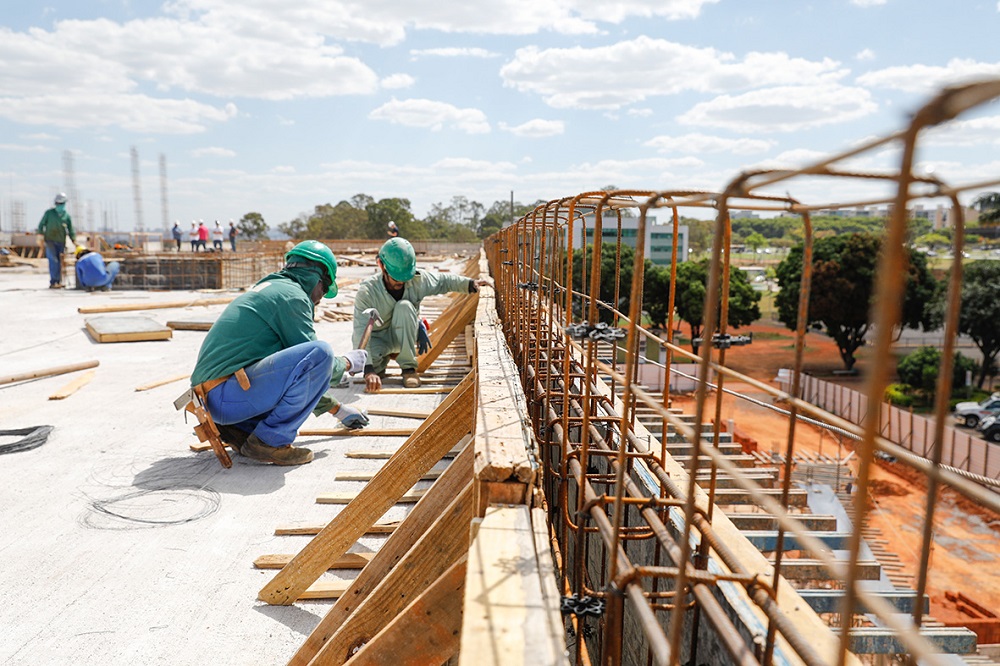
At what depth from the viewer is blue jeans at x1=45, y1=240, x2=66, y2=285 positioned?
1848 centimetres

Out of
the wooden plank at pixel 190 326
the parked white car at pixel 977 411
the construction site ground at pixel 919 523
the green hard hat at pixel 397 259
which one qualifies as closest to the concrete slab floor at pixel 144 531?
the green hard hat at pixel 397 259

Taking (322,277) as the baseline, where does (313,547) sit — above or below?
below

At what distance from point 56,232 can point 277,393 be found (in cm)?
1662

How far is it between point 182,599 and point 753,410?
31.7m

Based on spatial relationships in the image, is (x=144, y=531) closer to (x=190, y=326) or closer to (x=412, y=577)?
(x=412, y=577)

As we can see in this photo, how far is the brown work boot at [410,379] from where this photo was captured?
25.5ft

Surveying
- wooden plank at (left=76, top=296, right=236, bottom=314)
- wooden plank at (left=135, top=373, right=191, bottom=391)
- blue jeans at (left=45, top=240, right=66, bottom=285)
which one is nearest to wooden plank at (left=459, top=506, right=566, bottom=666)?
wooden plank at (left=135, top=373, right=191, bottom=391)

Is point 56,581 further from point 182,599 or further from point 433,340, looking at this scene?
point 433,340

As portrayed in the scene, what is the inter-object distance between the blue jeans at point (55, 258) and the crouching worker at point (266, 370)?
16.4 metres

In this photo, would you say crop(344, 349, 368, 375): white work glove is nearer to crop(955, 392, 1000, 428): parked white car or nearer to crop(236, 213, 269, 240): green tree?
crop(955, 392, 1000, 428): parked white car

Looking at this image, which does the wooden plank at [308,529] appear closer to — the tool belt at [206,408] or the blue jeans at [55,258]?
the tool belt at [206,408]

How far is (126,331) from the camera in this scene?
1059 cm

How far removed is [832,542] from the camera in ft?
13.7

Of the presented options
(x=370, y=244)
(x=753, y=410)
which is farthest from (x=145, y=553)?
(x=370, y=244)
